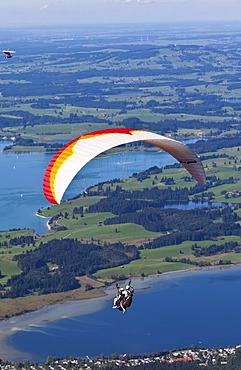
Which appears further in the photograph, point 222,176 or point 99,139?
point 222,176

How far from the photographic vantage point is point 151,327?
56.8 meters

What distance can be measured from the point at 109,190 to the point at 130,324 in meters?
40.4

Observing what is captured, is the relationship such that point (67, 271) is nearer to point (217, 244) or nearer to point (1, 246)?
point (1, 246)

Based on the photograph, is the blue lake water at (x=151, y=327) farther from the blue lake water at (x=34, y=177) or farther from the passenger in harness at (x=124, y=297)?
the passenger in harness at (x=124, y=297)

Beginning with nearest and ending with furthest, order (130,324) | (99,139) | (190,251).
A: (99,139) < (130,324) < (190,251)

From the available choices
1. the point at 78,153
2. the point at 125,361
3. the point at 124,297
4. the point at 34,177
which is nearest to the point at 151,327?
the point at 125,361

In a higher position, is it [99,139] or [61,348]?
[99,139]

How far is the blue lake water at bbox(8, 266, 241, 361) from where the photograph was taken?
54000 mm

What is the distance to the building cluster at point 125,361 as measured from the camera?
1944 inches

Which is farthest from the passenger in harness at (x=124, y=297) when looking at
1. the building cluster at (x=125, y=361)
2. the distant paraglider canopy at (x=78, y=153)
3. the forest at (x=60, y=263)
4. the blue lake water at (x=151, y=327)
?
the forest at (x=60, y=263)

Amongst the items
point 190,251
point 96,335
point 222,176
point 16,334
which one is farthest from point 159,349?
point 222,176

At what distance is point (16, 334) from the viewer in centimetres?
5594

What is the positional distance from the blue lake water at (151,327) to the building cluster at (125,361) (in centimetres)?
198

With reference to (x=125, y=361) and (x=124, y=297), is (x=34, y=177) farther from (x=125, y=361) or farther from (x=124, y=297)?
(x=124, y=297)
